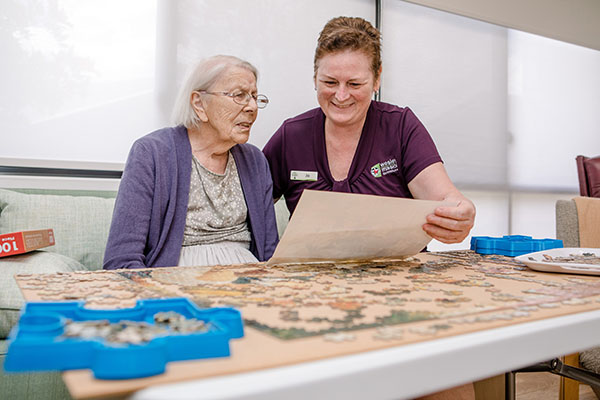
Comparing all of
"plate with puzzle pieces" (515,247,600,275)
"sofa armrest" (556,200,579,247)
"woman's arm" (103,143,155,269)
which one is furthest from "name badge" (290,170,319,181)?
"sofa armrest" (556,200,579,247)

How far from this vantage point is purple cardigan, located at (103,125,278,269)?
1499 mm

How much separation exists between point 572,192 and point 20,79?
536cm

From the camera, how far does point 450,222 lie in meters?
1.26

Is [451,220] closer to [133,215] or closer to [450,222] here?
[450,222]

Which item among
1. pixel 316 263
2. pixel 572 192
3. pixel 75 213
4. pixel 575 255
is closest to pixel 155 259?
pixel 316 263

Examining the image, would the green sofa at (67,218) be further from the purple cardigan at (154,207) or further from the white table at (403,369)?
the white table at (403,369)

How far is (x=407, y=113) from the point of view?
1.97 meters

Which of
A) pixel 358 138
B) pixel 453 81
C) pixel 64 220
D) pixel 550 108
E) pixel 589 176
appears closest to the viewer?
pixel 358 138

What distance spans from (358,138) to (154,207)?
84 cm

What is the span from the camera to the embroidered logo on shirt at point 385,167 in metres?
1.89

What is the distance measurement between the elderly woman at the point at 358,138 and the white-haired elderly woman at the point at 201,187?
0.73 ft

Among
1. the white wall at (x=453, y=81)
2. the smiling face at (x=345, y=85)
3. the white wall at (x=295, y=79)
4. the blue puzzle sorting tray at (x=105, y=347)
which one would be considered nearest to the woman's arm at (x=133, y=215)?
the smiling face at (x=345, y=85)

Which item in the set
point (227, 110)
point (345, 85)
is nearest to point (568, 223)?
point (345, 85)

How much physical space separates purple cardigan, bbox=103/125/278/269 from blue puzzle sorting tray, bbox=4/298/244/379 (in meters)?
0.98
